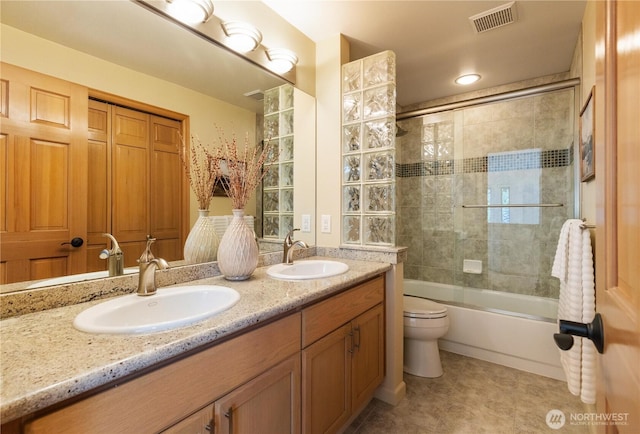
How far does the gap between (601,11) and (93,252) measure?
5.30 ft

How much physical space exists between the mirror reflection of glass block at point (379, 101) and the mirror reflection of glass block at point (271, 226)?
0.92 metres

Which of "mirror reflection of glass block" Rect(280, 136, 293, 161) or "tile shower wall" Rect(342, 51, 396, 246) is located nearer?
"tile shower wall" Rect(342, 51, 396, 246)

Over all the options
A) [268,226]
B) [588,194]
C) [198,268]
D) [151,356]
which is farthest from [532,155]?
[151,356]

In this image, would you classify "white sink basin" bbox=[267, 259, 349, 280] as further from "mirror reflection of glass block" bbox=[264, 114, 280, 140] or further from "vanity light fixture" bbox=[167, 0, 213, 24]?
"vanity light fixture" bbox=[167, 0, 213, 24]

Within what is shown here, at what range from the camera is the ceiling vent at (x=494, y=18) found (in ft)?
5.70

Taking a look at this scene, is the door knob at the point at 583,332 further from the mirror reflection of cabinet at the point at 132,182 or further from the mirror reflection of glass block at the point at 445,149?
the mirror reflection of glass block at the point at 445,149

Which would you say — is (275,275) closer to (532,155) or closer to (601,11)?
(601,11)

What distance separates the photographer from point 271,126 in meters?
1.88

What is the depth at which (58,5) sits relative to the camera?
39.5 inches

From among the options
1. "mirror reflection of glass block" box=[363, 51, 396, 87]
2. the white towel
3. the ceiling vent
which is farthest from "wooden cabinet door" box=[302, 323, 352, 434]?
the ceiling vent

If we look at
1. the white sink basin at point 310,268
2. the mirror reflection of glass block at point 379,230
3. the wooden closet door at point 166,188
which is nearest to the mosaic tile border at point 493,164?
the mirror reflection of glass block at point 379,230

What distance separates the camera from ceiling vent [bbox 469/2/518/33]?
1738mm

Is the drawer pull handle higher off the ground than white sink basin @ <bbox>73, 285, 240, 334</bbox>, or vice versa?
white sink basin @ <bbox>73, 285, 240, 334</bbox>

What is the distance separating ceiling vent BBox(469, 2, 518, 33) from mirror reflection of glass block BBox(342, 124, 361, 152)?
98 centimetres
